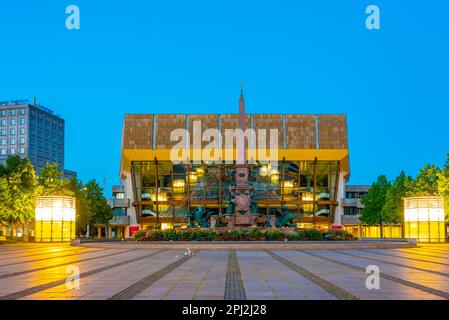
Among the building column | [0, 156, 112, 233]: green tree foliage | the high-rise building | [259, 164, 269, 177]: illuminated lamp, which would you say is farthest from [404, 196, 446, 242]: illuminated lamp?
the high-rise building

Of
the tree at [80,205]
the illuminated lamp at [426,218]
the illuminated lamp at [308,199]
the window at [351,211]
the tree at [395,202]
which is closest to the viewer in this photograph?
the illuminated lamp at [426,218]

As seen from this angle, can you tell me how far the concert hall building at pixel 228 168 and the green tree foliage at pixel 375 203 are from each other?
4.39 m

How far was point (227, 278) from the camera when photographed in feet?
51.0

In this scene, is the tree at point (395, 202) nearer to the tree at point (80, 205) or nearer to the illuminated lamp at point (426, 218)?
the illuminated lamp at point (426, 218)

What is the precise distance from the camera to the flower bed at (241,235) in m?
39.2

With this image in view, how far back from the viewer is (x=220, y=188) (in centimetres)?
8412

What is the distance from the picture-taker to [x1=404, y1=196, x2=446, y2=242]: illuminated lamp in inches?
1698

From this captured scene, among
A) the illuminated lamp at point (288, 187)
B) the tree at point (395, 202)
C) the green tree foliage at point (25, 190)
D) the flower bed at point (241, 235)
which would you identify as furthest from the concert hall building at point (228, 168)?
the flower bed at point (241, 235)

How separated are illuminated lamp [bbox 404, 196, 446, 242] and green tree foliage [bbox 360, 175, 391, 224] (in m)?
41.4

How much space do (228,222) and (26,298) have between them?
35.1 metres

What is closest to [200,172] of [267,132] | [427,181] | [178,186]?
[178,186]

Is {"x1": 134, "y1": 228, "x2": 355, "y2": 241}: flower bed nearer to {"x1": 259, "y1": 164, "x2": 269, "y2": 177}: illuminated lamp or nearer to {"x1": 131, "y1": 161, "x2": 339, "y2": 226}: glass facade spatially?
{"x1": 131, "y1": 161, "x2": 339, "y2": 226}: glass facade
